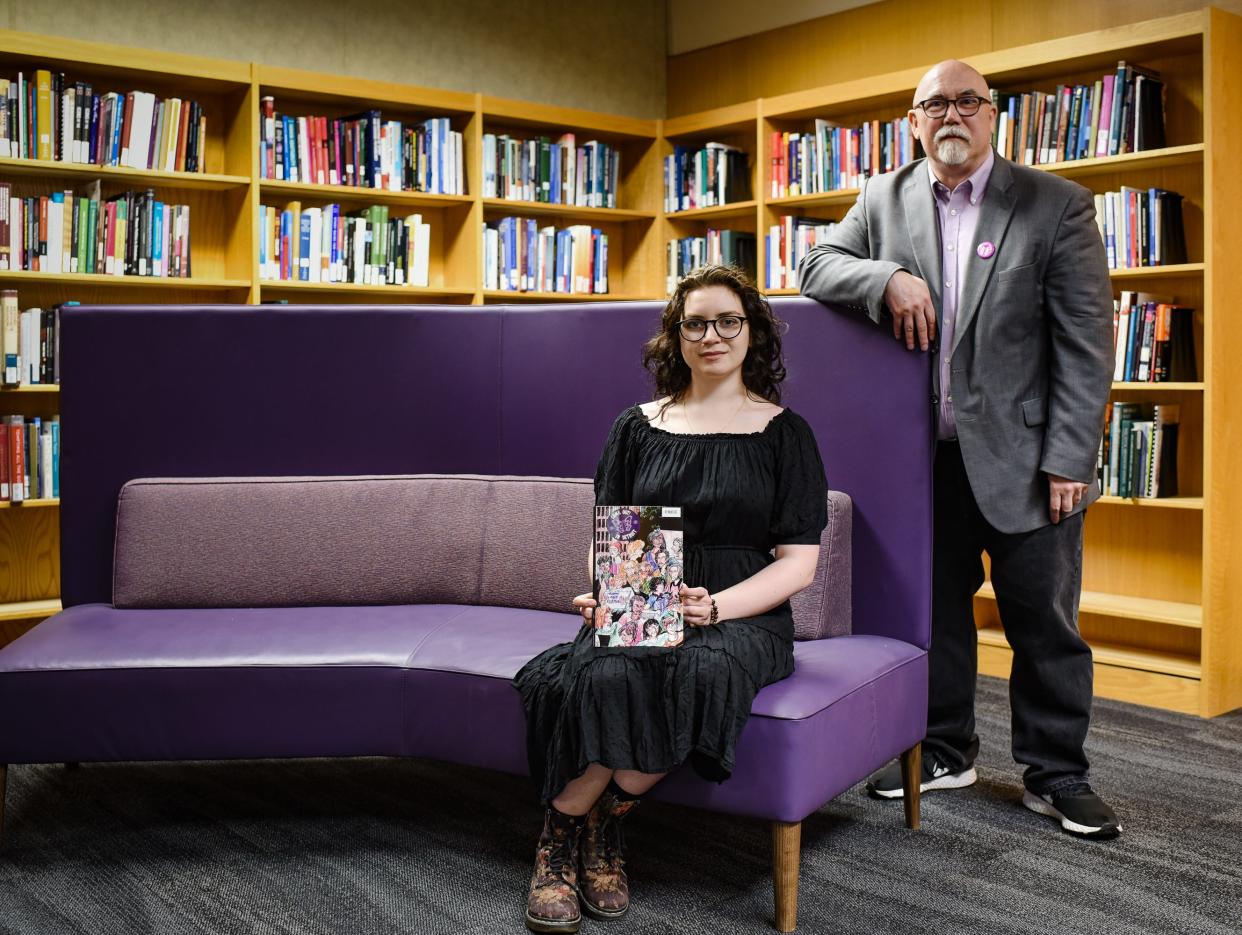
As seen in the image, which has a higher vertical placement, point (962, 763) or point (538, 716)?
point (538, 716)

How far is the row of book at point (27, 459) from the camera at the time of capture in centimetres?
434

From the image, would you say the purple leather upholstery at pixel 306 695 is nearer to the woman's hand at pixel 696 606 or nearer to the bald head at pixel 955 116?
the woman's hand at pixel 696 606

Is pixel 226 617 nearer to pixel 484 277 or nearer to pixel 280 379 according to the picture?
pixel 280 379

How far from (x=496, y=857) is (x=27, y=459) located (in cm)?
262

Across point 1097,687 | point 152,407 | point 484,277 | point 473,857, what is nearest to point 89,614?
point 152,407

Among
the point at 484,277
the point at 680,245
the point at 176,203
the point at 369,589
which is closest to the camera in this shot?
the point at 369,589

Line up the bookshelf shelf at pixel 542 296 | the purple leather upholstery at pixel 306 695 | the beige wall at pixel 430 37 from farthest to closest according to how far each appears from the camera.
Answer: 1. the bookshelf shelf at pixel 542 296
2. the beige wall at pixel 430 37
3. the purple leather upholstery at pixel 306 695

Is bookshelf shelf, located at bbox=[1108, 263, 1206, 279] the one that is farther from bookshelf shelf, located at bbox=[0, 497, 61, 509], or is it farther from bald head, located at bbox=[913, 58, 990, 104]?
bookshelf shelf, located at bbox=[0, 497, 61, 509]

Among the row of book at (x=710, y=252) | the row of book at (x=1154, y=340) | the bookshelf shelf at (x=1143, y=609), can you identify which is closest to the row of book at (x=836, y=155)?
the row of book at (x=710, y=252)

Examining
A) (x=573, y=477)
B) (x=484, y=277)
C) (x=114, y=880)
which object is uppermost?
(x=484, y=277)

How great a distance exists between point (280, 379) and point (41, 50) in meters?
1.79

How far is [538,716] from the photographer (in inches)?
94.0

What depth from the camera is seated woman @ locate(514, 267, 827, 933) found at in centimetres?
226

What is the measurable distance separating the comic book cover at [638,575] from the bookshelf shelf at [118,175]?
9.91 ft
